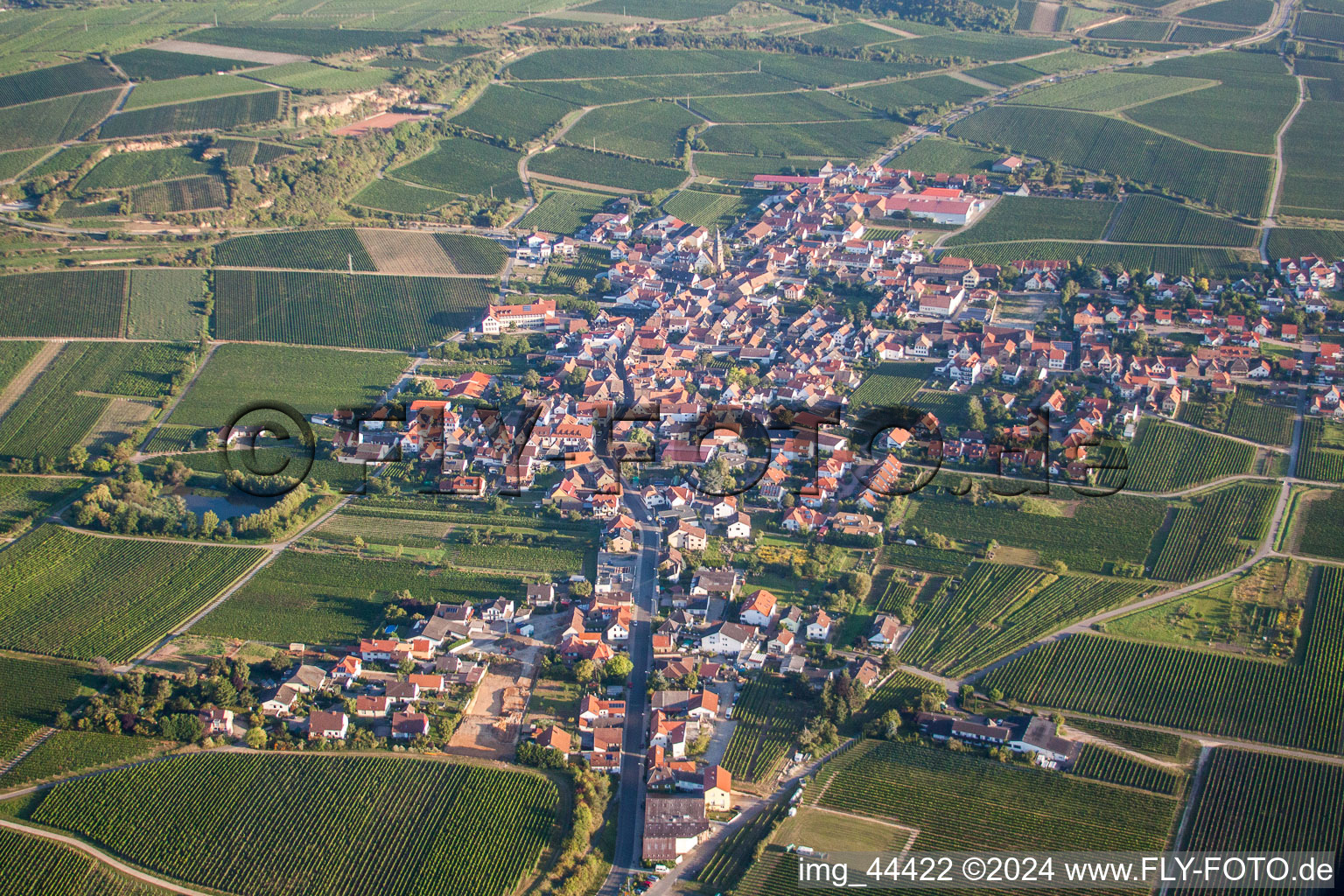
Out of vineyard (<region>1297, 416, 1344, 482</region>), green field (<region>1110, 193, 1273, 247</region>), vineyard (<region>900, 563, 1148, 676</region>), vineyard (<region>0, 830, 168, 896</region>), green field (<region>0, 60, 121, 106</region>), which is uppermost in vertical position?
green field (<region>0, 60, 121, 106</region>)

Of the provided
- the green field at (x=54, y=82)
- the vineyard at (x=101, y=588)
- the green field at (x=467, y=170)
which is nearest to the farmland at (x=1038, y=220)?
the green field at (x=467, y=170)

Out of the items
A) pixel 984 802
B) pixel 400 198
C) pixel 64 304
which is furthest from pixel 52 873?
pixel 400 198

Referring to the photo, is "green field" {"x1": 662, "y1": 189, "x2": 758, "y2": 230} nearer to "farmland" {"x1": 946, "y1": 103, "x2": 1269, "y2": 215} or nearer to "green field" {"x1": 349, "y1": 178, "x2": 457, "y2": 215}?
"green field" {"x1": 349, "y1": 178, "x2": 457, "y2": 215}

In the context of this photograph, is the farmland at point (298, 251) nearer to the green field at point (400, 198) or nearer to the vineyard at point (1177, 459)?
the green field at point (400, 198)

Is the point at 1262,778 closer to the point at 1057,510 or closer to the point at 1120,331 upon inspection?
the point at 1057,510

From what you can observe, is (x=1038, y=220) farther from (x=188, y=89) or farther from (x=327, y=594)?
(x=188, y=89)

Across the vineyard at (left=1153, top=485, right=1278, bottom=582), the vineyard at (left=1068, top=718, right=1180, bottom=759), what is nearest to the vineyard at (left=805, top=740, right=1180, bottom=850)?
the vineyard at (left=1068, top=718, right=1180, bottom=759)
